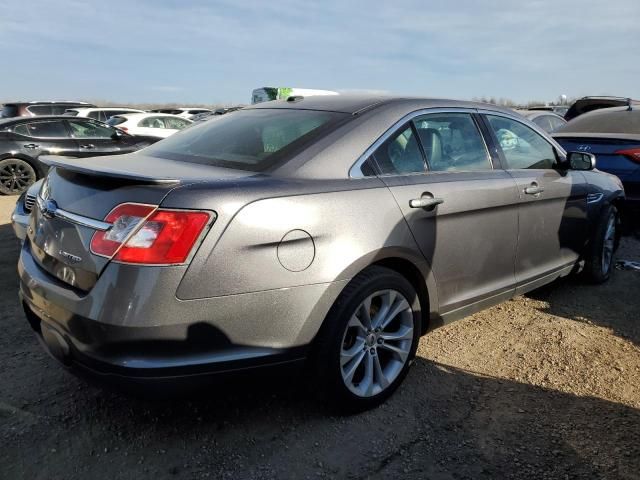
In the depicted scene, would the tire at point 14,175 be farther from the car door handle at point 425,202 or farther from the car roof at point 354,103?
the car door handle at point 425,202

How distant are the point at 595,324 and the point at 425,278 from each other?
1.78 metres

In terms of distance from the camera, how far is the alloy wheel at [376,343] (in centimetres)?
261

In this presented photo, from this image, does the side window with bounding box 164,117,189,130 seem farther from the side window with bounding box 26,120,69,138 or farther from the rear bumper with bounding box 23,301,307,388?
the rear bumper with bounding box 23,301,307,388

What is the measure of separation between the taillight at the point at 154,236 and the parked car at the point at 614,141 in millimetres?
5303

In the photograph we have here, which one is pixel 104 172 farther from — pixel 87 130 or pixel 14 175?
pixel 87 130

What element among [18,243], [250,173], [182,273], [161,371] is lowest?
[18,243]

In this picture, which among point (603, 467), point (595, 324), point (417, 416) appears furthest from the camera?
point (595, 324)

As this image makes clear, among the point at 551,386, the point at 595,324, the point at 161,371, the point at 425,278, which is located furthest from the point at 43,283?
the point at 595,324

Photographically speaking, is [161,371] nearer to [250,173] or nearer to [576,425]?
[250,173]

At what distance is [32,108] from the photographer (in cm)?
1702

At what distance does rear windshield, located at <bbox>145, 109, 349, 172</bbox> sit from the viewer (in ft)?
8.69

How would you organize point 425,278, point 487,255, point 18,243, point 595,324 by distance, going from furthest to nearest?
point 18,243
point 595,324
point 487,255
point 425,278

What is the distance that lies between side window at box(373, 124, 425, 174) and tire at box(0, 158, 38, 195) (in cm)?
784

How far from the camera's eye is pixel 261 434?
2.56m
